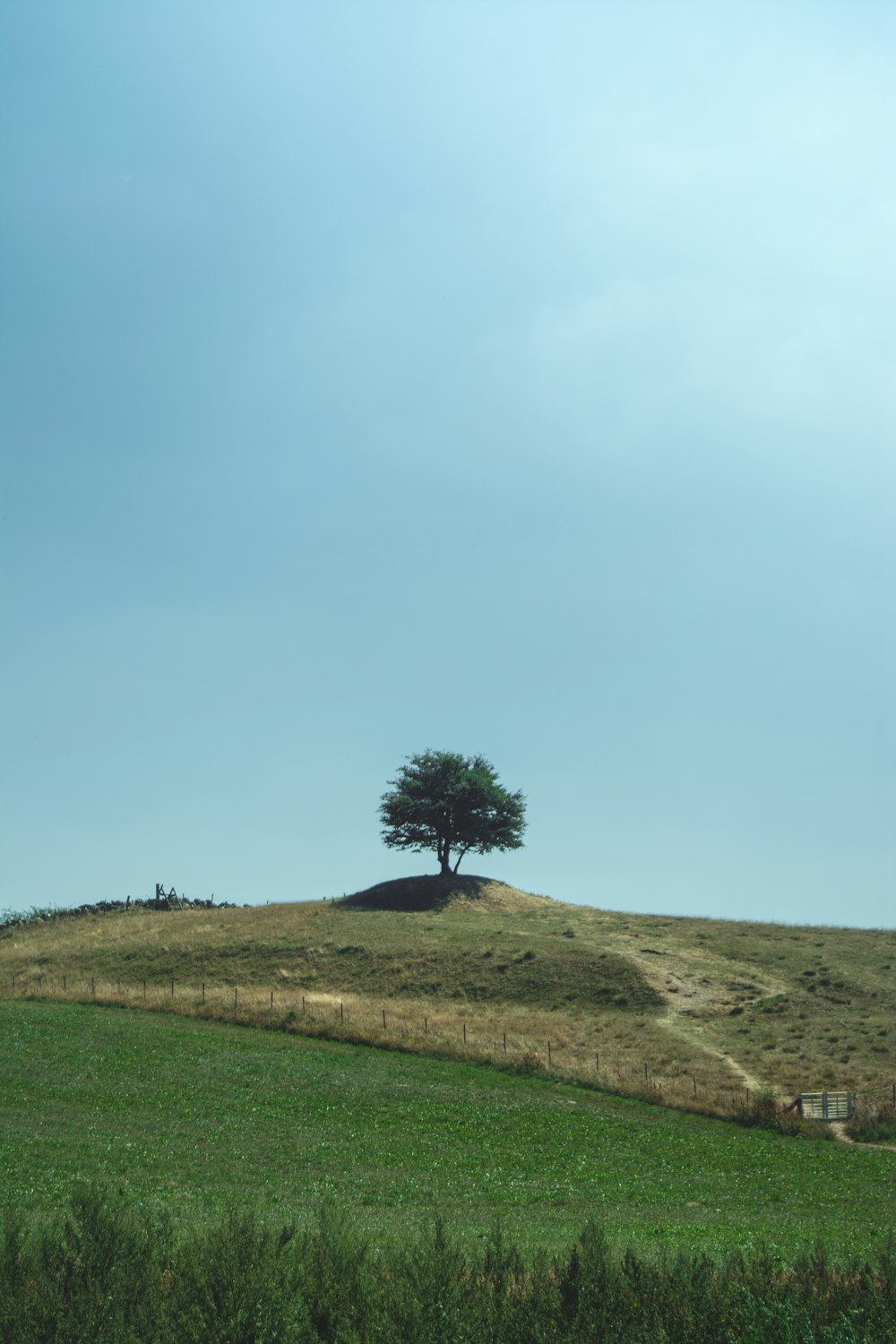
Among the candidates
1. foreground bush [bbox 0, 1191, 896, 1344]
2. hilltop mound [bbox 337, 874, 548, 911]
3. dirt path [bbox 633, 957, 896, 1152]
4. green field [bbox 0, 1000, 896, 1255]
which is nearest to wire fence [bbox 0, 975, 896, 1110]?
dirt path [bbox 633, 957, 896, 1152]

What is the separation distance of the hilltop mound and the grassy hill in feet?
1.54

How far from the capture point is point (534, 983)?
60.4 m

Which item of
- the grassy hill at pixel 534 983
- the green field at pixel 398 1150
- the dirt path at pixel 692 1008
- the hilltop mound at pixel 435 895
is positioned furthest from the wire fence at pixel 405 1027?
the hilltop mound at pixel 435 895

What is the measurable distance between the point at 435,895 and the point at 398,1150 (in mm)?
61871

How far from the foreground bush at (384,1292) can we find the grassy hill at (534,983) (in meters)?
27.7

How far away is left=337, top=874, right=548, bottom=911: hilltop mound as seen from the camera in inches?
3506

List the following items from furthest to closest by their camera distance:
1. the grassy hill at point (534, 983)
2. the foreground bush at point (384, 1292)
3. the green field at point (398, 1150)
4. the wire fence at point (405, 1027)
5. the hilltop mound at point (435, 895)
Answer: the hilltop mound at point (435, 895) < the grassy hill at point (534, 983) < the wire fence at point (405, 1027) < the green field at point (398, 1150) < the foreground bush at point (384, 1292)

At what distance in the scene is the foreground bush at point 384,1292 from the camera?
1168 cm

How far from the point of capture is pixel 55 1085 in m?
35.2

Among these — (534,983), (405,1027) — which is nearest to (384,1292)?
(405,1027)

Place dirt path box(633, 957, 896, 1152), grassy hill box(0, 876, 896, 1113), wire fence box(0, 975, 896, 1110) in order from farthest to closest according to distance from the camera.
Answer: grassy hill box(0, 876, 896, 1113) < dirt path box(633, 957, 896, 1152) < wire fence box(0, 975, 896, 1110)

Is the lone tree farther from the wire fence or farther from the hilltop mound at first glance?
the wire fence

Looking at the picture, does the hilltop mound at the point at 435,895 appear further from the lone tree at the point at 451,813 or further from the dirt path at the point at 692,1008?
the dirt path at the point at 692,1008

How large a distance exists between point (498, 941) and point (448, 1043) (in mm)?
23048
